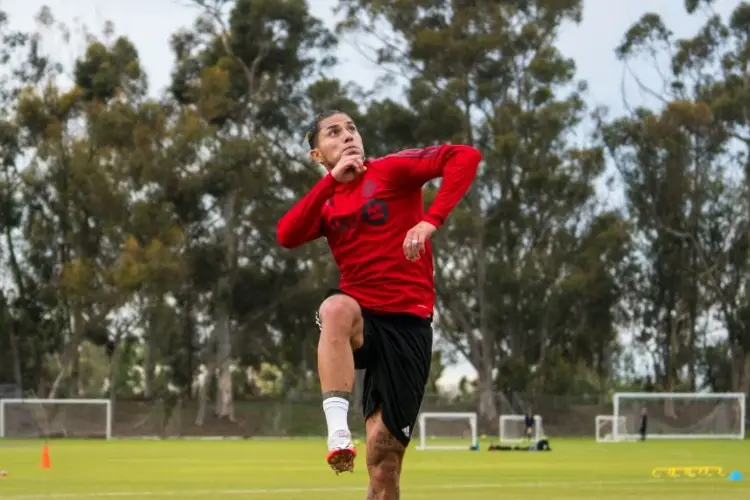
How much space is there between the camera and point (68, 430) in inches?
2276

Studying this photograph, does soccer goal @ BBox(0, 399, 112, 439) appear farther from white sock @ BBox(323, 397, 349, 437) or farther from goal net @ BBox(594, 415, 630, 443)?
white sock @ BBox(323, 397, 349, 437)

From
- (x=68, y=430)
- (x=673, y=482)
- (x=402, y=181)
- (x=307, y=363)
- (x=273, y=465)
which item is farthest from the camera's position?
(x=307, y=363)

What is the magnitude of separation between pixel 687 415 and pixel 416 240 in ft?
170

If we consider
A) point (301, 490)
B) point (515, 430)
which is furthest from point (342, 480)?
point (515, 430)

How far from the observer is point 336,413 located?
7.00m

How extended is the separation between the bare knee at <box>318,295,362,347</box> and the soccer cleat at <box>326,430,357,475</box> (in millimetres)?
539

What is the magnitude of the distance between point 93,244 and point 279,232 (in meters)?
58.3

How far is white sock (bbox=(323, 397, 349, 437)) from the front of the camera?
691 cm

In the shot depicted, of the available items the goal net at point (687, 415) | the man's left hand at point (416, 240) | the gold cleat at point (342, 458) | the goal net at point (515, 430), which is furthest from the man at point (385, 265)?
the goal net at point (687, 415)

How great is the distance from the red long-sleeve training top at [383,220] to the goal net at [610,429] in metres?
45.3

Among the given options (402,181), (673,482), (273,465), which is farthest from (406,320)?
(273,465)

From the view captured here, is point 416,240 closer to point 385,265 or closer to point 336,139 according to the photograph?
point 385,265

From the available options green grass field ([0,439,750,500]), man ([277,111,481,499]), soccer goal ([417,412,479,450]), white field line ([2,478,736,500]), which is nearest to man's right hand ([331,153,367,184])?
man ([277,111,481,499])

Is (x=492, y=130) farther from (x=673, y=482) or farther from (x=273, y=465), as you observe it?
(x=673, y=482)
